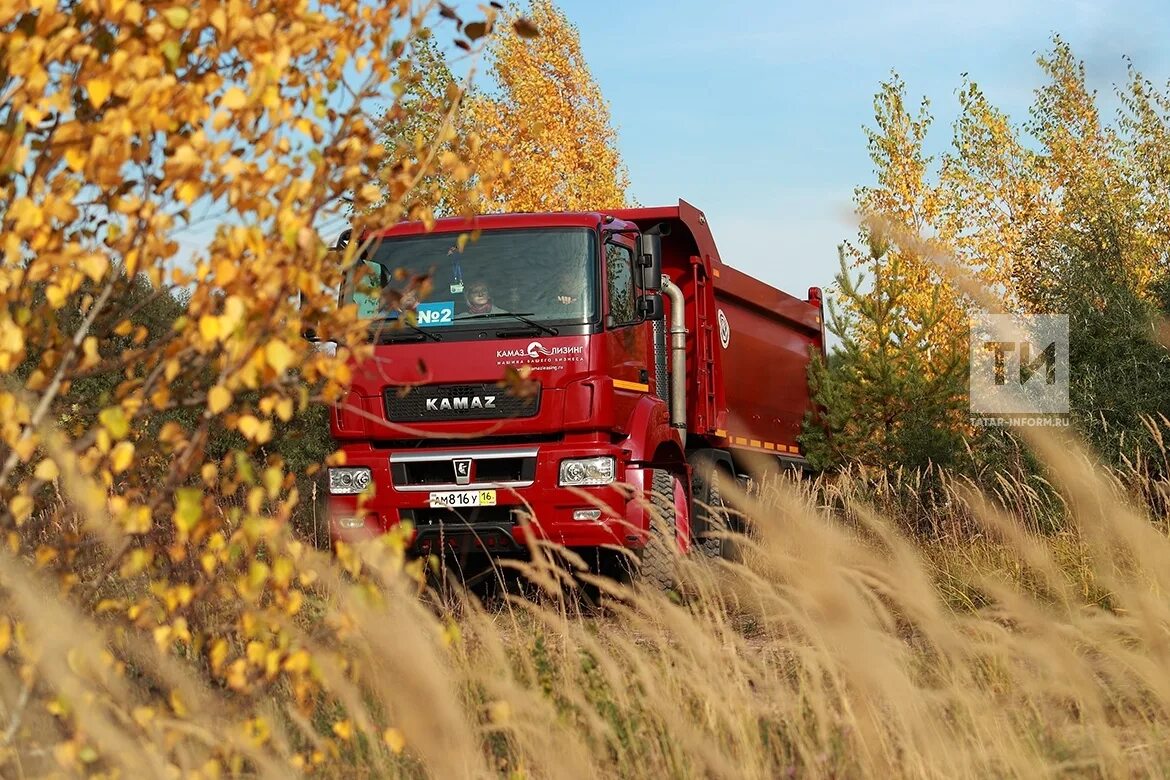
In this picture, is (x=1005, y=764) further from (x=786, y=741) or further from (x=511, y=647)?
(x=511, y=647)

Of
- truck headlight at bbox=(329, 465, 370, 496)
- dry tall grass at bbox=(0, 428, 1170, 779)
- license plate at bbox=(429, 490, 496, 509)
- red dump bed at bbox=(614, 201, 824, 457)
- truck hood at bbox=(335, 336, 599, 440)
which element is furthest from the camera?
red dump bed at bbox=(614, 201, 824, 457)

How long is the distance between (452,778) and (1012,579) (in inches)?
241

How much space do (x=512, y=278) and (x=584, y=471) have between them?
1474 millimetres

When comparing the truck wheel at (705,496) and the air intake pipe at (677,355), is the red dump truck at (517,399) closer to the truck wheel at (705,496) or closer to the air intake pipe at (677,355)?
the air intake pipe at (677,355)

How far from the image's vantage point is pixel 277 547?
3.51m

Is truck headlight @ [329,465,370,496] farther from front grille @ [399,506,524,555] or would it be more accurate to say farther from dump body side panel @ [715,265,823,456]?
dump body side panel @ [715,265,823,456]

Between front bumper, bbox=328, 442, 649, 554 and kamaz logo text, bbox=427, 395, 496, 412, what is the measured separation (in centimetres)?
30

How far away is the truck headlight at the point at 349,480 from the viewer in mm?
10039

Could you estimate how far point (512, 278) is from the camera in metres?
9.90

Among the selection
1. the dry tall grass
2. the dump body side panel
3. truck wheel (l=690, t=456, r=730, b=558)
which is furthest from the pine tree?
the dry tall grass

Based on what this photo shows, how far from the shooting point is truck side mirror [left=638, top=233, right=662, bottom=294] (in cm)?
1029

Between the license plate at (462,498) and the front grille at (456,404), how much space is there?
53 centimetres

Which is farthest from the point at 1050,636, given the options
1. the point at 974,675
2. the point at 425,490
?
the point at 425,490

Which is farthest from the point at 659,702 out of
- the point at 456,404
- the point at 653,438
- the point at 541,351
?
the point at 653,438
